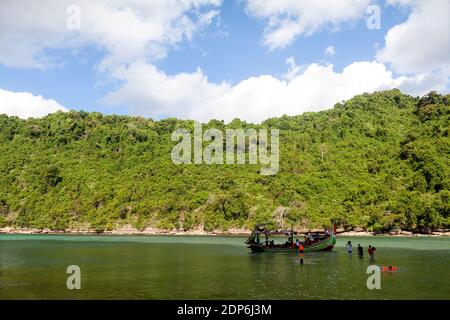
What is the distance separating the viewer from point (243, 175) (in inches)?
5615

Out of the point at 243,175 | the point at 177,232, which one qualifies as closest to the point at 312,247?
the point at 177,232

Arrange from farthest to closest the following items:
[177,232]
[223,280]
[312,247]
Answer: [177,232]
[312,247]
[223,280]

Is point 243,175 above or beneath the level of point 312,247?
above

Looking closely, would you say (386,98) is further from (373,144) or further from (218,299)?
(218,299)

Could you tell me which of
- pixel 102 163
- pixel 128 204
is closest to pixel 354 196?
pixel 128 204

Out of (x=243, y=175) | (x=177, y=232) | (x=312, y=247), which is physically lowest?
(x=177, y=232)

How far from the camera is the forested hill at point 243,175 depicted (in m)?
118

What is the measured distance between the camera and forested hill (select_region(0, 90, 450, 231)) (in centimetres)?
11794

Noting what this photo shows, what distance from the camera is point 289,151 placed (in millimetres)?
152500

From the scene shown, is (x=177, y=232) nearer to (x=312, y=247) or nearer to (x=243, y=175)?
(x=243, y=175)

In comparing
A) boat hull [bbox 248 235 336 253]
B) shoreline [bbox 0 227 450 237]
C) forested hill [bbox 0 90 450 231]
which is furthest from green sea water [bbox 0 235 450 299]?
forested hill [bbox 0 90 450 231]

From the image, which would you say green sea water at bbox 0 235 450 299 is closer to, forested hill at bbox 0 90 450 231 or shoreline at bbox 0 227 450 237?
shoreline at bbox 0 227 450 237

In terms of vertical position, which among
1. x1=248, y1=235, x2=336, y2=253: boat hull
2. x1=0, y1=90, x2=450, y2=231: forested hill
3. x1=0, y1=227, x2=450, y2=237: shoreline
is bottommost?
x1=0, y1=227, x2=450, y2=237: shoreline

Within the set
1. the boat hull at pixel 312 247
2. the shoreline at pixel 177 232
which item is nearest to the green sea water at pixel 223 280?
the boat hull at pixel 312 247
